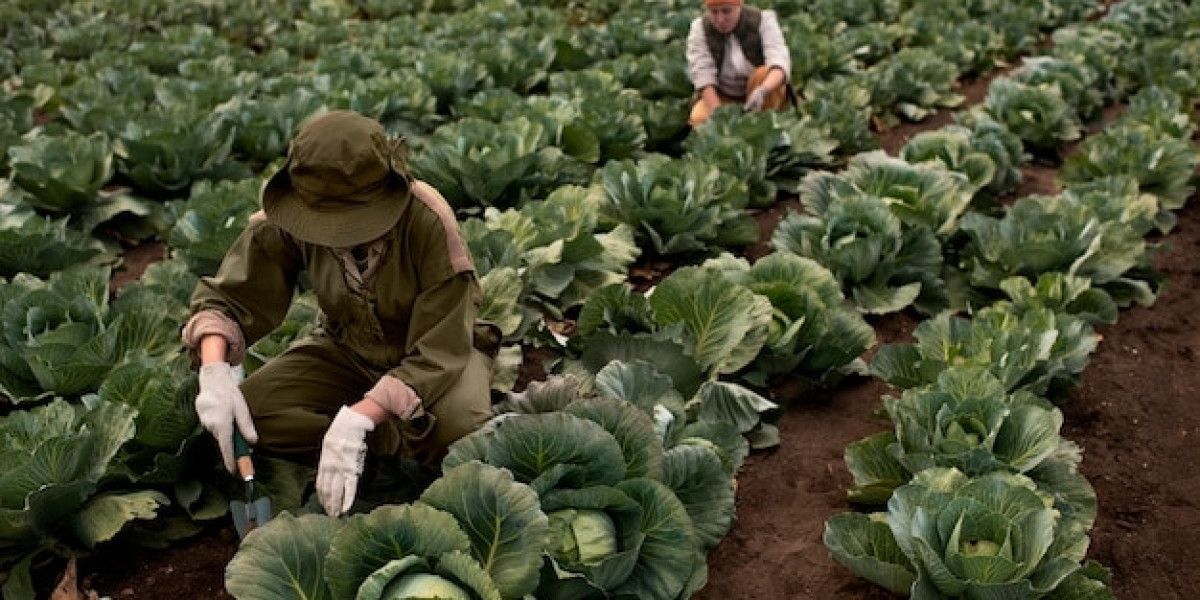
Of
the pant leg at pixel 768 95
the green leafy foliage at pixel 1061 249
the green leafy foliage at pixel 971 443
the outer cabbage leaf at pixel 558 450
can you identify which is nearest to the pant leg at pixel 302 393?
the outer cabbage leaf at pixel 558 450

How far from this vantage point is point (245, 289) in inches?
117

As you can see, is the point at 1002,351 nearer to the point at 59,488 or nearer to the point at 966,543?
the point at 966,543

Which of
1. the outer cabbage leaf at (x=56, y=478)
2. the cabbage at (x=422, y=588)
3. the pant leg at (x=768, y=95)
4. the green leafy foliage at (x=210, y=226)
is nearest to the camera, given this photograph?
the cabbage at (x=422, y=588)

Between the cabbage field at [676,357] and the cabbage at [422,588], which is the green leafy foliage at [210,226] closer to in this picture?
the cabbage field at [676,357]

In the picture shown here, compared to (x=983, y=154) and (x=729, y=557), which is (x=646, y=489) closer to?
(x=729, y=557)

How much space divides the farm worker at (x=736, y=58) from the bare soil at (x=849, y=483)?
2777 millimetres

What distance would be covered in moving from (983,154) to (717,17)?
6.83ft

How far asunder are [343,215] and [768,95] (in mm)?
4905

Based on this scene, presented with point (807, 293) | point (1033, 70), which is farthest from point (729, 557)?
point (1033, 70)

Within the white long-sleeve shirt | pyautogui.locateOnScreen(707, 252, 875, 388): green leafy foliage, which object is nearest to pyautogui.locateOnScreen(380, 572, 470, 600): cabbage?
pyautogui.locateOnScreen(707, 252, 875, 388): green leafy foliage

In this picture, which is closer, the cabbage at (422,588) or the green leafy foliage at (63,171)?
the cabbage at (422,588)

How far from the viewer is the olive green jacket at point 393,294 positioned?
110 inches

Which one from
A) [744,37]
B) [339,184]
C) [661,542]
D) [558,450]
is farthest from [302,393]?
[744,37]

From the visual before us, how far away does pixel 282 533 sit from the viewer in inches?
87.0
